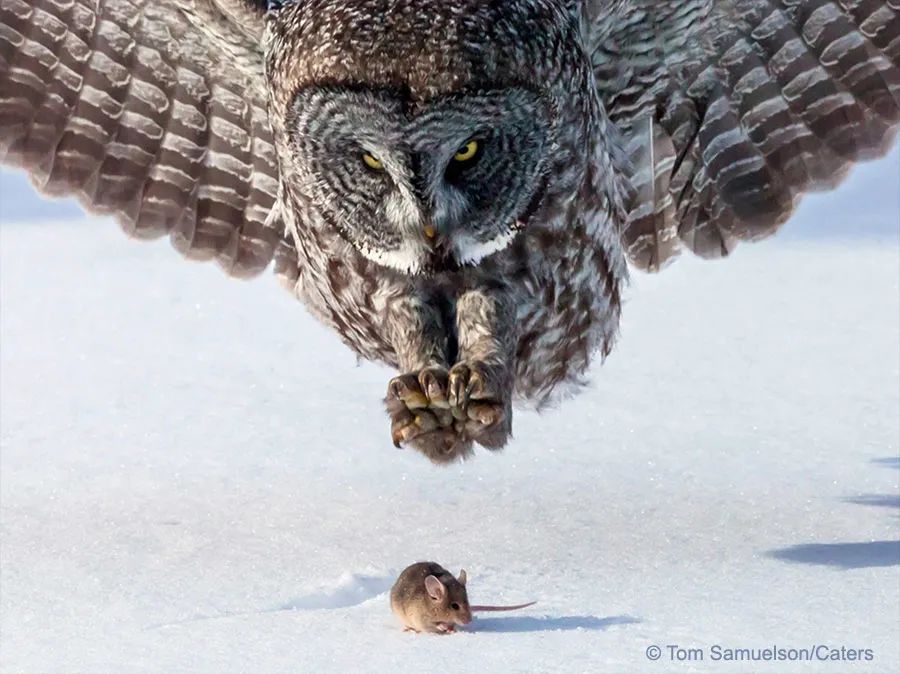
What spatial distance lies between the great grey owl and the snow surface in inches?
20.8

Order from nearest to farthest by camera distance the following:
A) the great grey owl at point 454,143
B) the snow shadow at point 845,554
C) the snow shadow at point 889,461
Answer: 1. the great grey owl at point 454,143
2. the snow shadow at point 845,554
3. the snow shadow at point 889,461

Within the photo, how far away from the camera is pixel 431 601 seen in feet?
14.1

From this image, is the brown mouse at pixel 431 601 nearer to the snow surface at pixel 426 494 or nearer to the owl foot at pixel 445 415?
the snow surface at pixel 426 494

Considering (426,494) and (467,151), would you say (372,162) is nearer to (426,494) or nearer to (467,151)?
(467,151)

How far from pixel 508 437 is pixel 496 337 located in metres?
0.29

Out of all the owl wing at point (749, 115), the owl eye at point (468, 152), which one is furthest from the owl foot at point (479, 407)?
the owl wing at point (749, 115)

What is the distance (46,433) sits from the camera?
Answer: 5891 millimetres

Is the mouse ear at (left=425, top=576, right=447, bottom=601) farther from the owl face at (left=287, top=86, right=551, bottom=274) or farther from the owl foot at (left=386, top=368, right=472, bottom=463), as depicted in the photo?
the owl face at (left=287, top=86, right=551, bottom=274)

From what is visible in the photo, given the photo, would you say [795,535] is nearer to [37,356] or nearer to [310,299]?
[310,299]

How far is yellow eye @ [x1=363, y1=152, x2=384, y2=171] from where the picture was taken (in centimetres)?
392

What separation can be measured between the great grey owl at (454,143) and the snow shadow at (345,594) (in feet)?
2.03

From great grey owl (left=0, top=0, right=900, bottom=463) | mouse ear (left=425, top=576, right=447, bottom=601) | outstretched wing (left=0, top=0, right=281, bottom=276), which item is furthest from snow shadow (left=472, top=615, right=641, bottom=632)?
outstretched wing (left=0, top=0, right=281, bottom=276)

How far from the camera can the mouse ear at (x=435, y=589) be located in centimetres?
426

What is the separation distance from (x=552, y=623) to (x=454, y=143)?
1261 millimetres
